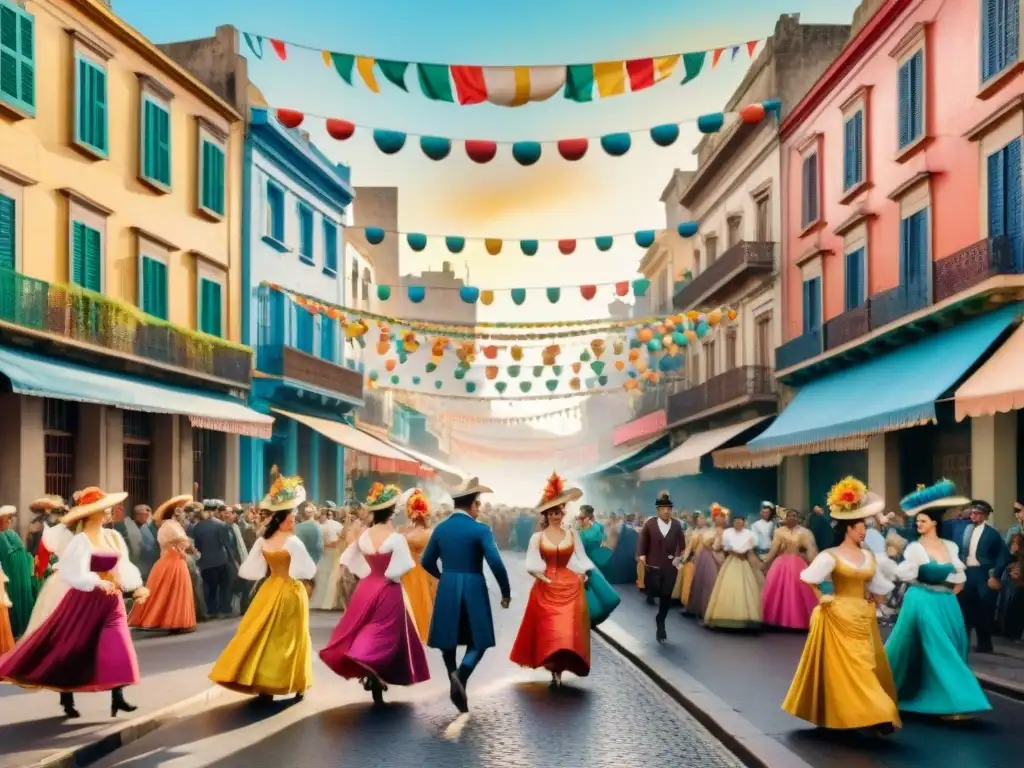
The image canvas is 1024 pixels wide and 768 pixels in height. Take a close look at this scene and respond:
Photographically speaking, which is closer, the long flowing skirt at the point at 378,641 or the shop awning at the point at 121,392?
the long flowing skirt at the point at 378,641

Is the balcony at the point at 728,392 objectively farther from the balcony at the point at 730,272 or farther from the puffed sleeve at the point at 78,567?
the puffed sleeve at the point at 78,567

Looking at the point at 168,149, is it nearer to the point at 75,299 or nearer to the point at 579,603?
the point at 75,299

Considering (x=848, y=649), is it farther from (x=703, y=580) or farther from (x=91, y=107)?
(x=91, y=107)

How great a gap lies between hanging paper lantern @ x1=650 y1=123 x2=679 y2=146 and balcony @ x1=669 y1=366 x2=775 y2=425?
14.5 metres

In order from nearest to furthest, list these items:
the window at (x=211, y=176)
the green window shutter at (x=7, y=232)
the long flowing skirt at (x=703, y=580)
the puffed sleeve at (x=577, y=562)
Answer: the puffed sleeve at (x=577, y=562)
the long flowing skirt at (x=703, y=580)
the green window shutter at (x=7, y=232)
the window at (x=211, y=176)

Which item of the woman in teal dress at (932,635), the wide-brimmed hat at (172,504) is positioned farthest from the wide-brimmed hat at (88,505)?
the woman in teal dress at (932,635)

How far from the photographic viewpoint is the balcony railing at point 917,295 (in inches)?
707

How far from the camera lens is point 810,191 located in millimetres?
28469

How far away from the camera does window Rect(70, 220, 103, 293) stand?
2103 cm

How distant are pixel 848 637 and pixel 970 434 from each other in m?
13.2

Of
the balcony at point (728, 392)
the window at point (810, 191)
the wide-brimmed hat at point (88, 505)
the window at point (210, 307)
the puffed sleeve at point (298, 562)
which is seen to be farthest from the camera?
the balcony at point (728, 392)

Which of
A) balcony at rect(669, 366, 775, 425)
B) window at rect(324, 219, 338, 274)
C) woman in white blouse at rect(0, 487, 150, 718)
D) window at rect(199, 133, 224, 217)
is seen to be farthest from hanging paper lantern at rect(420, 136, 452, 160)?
window at rect(324, 219, 338, 274)

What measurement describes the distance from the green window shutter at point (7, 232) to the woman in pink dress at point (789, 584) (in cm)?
1118

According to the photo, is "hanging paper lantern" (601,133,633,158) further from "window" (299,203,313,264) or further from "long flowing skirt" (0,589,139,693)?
"window" (299,203,313,264)
